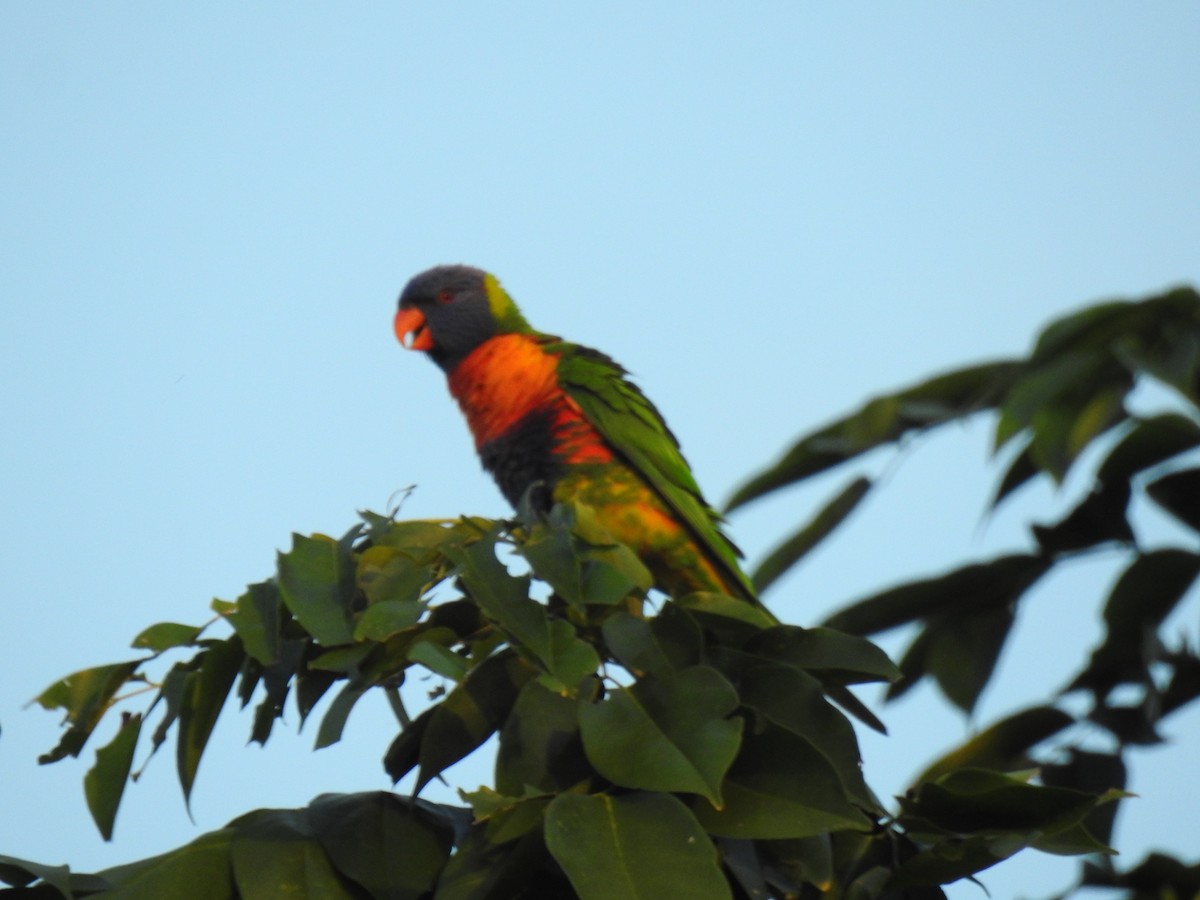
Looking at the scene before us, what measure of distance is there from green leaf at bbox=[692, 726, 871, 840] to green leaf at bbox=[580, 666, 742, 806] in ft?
0.17

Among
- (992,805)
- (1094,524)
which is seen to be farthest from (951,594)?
(992,805)

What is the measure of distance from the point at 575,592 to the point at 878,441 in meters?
0.33

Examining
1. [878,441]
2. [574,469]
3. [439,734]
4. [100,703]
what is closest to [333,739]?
[439,734]

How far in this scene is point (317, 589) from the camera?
1.33 meters

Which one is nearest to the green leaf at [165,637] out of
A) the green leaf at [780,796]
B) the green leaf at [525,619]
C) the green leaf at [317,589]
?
the green leaf at [317,589]

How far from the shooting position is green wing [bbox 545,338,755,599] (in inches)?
115

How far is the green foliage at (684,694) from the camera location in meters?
1.09

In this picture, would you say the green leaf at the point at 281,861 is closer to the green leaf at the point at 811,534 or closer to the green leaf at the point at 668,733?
the green leaf at the point at 668,733

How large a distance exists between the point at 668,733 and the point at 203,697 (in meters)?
0.58

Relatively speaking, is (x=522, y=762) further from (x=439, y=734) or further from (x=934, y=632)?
(x=934, y=632)

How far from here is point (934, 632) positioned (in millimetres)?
1521

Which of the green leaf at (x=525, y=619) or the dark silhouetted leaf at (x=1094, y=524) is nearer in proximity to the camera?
the green leaf at (x=525, y=619)

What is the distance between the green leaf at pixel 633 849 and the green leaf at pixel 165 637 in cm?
55

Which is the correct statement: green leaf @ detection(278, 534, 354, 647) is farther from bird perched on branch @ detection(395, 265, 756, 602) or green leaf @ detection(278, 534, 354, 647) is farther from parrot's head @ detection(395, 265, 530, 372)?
parrot's head @ detection(395, 265, 530, 372)
